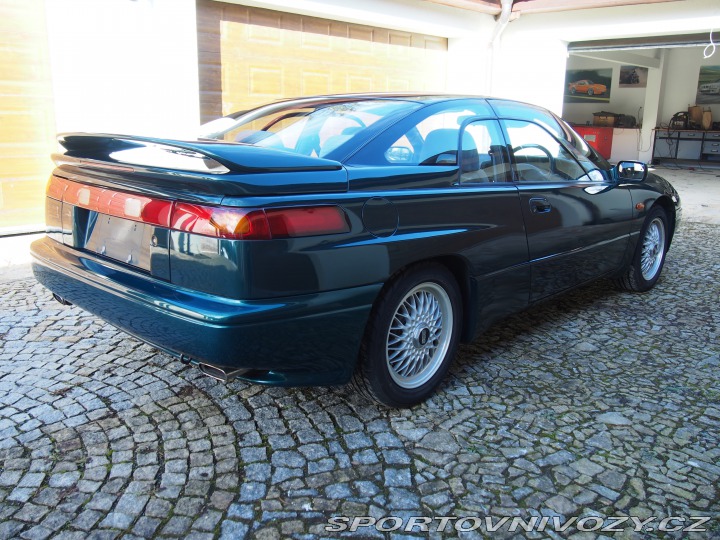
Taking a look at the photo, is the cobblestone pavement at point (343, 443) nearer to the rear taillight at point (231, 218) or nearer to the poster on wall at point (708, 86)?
the rear taillight at point (231, 218)

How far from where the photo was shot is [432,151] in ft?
9.97

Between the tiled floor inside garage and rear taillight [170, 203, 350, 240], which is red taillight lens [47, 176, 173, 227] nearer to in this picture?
rear taillight [170, 203, 350, 240]

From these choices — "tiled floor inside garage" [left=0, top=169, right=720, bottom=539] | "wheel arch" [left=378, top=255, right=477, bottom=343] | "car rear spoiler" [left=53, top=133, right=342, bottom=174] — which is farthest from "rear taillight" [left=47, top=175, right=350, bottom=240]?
"tiled floor inside garage" [left=0, top=169, right=720, bottom=539]

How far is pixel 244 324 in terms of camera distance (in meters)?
2.25

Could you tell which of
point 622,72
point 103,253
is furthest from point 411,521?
point 622,72

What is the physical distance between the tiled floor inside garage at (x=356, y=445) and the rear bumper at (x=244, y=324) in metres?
0.42

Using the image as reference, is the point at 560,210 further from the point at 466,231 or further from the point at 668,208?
the point at 668,208

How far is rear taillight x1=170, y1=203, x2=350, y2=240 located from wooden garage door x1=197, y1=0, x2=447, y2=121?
15.8ft

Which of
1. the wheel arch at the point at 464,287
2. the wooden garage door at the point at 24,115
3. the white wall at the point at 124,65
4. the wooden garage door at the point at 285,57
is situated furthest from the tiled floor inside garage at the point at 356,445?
the wooden garage door at the point at 285,57

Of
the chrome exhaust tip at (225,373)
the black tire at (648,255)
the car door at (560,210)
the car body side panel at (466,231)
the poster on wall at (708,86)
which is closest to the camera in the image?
the chrome exhaust tip at (225,373)

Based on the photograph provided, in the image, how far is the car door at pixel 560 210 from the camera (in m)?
3.54

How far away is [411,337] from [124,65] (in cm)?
468

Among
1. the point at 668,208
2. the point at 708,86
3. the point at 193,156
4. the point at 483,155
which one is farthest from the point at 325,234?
the point at 708,86

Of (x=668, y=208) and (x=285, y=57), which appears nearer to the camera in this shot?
(x=668, y=208)
